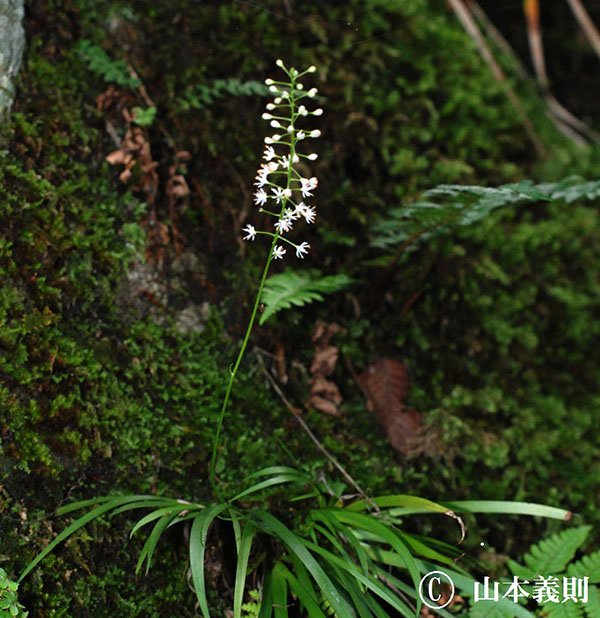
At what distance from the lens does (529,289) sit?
3.13 m

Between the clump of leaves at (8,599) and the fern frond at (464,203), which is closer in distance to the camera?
the clump of leaves at (8,599)

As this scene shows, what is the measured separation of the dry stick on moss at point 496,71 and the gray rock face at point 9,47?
266 centimetres

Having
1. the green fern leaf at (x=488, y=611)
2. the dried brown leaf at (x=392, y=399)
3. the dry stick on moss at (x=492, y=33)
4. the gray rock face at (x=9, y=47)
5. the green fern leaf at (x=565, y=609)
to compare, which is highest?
the dry stick on moss at (x=492, y=33)

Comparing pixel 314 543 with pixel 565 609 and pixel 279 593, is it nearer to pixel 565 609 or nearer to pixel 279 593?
pixel 279 593

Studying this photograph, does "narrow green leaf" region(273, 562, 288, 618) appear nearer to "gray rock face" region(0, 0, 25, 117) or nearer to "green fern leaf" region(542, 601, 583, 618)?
"green fern leaf" region(542, 601, 583, 618)

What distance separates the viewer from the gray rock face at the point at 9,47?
2.12 meters

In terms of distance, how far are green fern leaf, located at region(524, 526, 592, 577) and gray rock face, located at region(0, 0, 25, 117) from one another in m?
2.68

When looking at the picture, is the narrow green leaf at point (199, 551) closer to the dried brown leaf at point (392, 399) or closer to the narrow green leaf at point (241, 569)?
the narrow green leaf at point (241, 569)

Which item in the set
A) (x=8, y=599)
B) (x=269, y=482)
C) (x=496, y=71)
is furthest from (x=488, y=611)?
(x=496, y=71)

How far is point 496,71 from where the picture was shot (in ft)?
11.6

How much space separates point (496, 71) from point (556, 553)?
2.88 m

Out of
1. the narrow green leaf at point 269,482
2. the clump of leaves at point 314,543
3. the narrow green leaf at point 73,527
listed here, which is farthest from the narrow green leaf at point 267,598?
the narrow green leaf at point 73,527

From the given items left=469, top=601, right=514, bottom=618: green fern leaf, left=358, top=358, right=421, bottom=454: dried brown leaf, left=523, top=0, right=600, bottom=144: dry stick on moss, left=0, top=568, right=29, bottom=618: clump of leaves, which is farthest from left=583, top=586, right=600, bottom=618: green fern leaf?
left=523, top=0, right=600, bottom=144: dry stick on moss

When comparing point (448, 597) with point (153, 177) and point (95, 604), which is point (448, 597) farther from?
point (153, 177)
